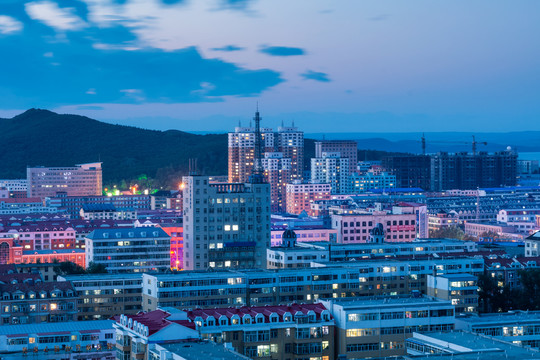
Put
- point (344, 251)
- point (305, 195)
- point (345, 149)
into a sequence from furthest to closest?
point (345, 149)
point (305, 195)
point (344, 251)

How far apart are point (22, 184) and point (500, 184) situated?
264 ft

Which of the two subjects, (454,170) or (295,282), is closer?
(295,282)

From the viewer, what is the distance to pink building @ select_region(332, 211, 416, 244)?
3649 inches

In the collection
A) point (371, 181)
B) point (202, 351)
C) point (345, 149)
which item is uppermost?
point (345, 149)

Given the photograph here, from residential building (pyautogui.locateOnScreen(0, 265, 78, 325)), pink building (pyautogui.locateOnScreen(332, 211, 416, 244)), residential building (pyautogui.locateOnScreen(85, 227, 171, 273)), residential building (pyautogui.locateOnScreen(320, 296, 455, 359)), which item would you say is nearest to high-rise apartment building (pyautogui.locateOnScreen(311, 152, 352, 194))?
pink building (pyautogui.locateOnScreen(332, 211, 416, 244))

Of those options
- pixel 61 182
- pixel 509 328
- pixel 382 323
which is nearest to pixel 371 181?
pixel 61 182

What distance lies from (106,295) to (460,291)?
63.1 ft

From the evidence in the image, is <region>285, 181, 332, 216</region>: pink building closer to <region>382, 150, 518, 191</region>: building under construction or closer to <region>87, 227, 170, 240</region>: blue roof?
<region>382, 150, 518, 191</region>: building under construction

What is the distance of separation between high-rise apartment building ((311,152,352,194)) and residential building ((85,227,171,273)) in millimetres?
90911

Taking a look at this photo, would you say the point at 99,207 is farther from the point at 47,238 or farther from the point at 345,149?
the point at 345,149

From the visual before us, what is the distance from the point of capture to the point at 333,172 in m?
172

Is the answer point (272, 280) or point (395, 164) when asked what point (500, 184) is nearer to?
point (395, 164)

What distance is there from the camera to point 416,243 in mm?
71250

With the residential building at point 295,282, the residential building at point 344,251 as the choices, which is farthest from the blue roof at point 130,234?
the residential building at point 295,282
